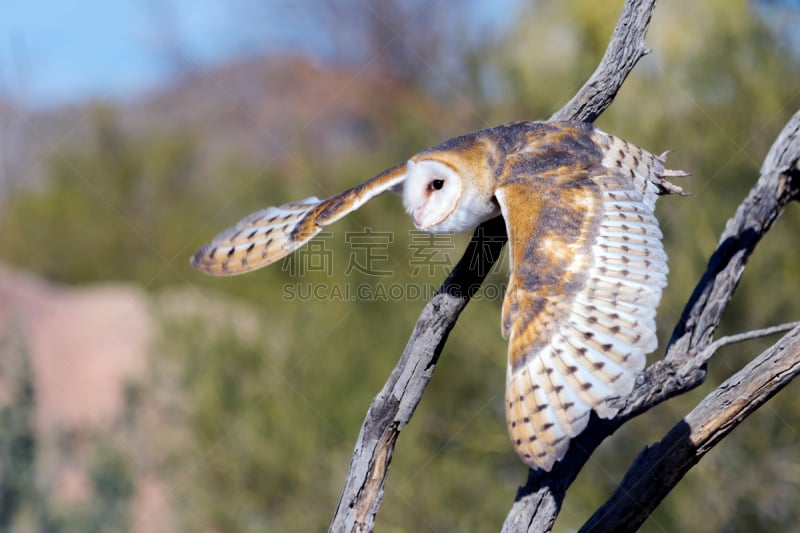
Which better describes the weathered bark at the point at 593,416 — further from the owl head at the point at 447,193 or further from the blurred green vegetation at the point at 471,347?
the blurred green vegetation at the point at 471,347

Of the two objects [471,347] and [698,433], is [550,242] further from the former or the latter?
[471,347]

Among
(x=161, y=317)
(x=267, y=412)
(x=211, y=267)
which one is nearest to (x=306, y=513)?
(x=267, y=412)

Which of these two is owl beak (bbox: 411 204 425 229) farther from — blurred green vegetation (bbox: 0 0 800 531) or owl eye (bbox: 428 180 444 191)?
blurred green vegetation (bbox: 0 0 800 531)

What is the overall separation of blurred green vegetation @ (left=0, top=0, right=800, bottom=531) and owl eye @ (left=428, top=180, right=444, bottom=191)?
129 inches

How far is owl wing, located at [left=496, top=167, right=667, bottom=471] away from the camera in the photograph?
8.07 ft

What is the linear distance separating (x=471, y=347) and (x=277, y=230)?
3.95 meters

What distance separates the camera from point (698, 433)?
2.68 meters

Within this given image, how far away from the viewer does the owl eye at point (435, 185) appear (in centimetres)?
318

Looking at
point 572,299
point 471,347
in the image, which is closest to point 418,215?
point 572,299

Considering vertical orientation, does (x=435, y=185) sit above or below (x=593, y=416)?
above

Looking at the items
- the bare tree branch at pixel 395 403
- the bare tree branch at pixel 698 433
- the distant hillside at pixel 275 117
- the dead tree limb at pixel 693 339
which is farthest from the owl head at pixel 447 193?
the distant hillside at pixel 275 117

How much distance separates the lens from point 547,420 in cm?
243

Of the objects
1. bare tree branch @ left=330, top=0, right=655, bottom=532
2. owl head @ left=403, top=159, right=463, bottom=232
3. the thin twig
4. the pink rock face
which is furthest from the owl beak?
the pink rock face

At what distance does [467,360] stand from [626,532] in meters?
4.54
